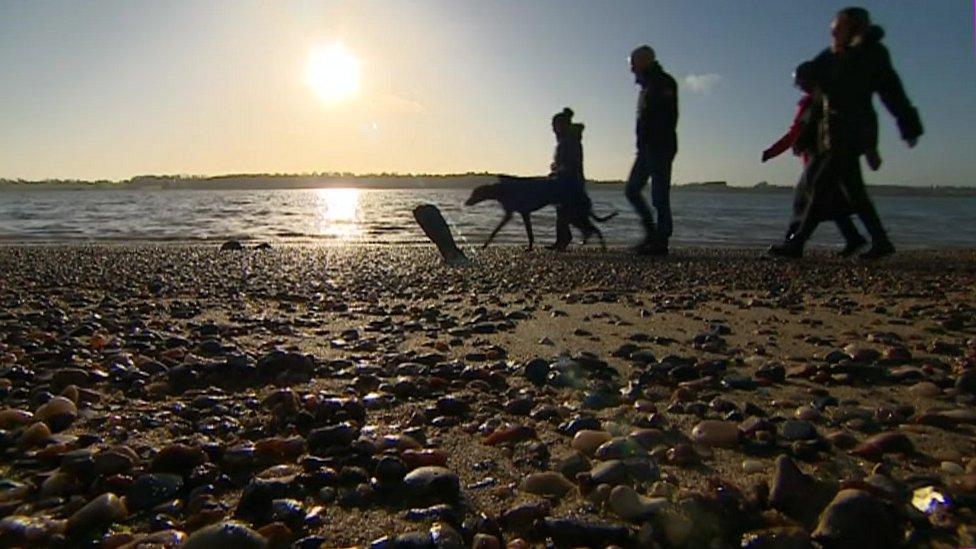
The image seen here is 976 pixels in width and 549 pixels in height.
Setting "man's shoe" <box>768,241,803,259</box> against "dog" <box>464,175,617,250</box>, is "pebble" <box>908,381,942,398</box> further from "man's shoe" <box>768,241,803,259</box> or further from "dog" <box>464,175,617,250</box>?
"dog" <box>464,175,617,250</box>

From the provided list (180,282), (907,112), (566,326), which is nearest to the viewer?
(566,326)

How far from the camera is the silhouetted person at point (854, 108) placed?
6.29m

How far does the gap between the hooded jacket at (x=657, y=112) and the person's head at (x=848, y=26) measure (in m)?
2.08

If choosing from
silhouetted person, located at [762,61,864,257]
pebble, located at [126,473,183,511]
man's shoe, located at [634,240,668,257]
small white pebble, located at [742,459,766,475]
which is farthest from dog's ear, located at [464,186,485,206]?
pebble, located at [126,473,183,511]

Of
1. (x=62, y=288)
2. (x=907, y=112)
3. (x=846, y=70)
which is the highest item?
(x=846, y=70)

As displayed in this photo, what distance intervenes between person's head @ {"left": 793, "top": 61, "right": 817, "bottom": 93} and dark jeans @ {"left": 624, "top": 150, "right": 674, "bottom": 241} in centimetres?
169

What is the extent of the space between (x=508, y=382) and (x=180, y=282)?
528 centimetres

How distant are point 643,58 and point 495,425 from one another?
7.30 meters

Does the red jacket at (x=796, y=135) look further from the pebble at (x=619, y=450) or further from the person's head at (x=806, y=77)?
the pebble at (x=619, y=450)

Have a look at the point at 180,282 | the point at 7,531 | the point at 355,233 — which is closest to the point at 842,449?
the point at 7,531

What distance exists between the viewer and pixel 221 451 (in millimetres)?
1942

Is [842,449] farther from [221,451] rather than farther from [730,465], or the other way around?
[221,451]

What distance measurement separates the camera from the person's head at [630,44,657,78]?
331 inches

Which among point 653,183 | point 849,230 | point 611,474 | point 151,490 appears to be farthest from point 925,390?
point 653,183
